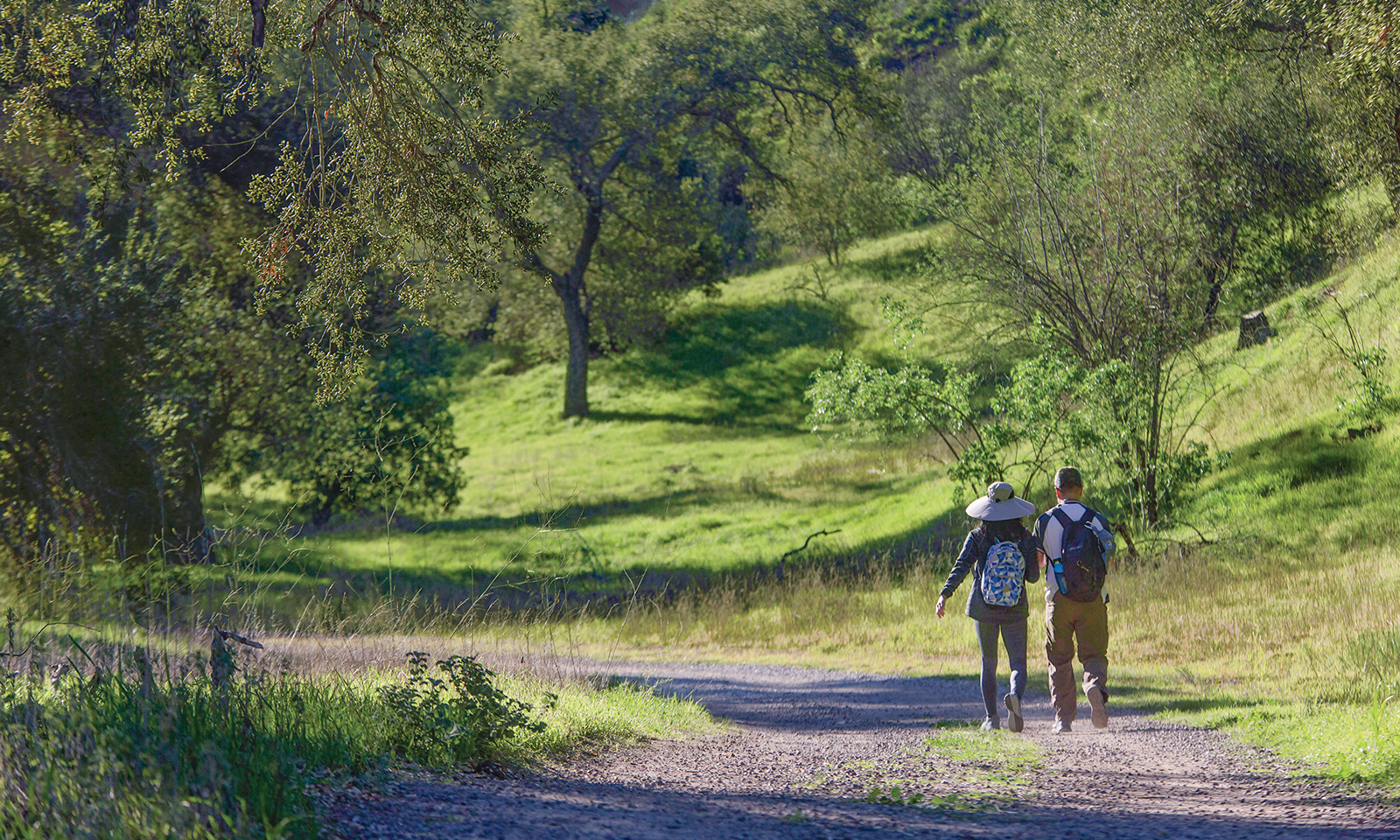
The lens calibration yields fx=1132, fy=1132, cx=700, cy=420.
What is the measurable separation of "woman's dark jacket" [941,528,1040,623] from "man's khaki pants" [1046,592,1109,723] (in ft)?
0.91

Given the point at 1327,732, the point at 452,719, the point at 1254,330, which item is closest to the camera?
the point at 452,719

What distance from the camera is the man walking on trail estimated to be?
830 cm

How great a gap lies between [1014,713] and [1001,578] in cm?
104

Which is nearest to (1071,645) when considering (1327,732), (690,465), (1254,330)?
(1327,732)

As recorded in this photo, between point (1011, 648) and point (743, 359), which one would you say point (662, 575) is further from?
point (743, 359)

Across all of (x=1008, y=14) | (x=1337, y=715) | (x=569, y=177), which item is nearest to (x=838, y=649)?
(x=1337, y=715)

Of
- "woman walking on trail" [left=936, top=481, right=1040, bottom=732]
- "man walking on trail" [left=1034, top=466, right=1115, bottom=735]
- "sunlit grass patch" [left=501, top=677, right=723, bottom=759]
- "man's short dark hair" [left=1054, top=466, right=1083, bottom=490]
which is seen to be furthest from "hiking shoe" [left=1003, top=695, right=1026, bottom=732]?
"sunlit grass patch" [left=501, top=677, right=723, bottom=759]

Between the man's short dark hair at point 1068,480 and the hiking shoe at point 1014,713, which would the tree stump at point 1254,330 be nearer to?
the man's short dark hair at point 1068,480

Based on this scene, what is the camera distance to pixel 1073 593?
8375mm

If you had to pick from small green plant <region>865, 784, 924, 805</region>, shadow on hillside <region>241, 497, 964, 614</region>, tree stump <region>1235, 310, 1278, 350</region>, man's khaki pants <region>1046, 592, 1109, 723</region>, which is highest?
tree stump <region>1235, 310, 1278, 350</region>

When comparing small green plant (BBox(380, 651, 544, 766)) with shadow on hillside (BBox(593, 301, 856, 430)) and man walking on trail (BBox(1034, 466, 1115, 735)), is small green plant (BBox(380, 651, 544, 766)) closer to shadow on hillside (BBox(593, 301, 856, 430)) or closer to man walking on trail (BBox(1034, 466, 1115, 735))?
man walking on trail (BBox(1034, 466, 1115, 735))

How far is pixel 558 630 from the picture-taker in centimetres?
1680

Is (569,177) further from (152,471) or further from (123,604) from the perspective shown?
(123,604)

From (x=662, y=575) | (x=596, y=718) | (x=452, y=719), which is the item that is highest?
(x=452, y=719)
